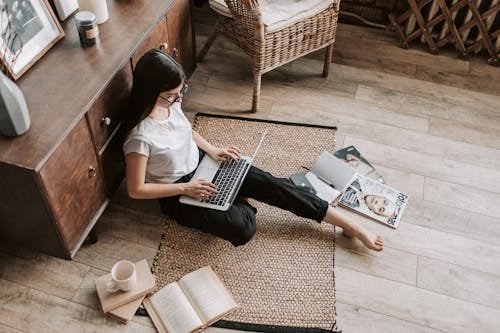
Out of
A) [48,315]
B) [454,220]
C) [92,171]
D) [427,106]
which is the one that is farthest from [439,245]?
[48,315]

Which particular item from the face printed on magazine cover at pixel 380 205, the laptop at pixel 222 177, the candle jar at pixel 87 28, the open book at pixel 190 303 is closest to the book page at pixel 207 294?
the open book at pixel 190 303

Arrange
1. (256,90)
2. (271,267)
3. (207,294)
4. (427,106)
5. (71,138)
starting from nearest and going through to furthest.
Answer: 1. (71,138)
2. (207,294)
3. (271,267)
4. (256,90)
5. (427,106)

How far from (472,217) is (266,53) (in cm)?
106

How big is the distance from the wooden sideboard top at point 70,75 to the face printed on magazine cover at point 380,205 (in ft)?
3.46

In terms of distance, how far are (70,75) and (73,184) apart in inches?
13.4

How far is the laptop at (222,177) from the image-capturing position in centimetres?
167

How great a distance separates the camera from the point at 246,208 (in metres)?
1.78

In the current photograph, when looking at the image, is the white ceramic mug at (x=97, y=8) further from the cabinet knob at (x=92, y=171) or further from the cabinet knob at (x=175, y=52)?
the cabinet knob at (x=92, y=171)

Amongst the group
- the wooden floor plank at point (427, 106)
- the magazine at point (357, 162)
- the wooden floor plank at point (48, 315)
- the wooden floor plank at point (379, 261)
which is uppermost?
the wooden floor plank at point (427, 106)

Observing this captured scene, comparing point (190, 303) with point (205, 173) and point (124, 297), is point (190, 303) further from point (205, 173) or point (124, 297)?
point (205, 173)

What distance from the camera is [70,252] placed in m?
1.58

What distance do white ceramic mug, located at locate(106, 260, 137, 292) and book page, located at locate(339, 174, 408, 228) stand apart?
0.84m

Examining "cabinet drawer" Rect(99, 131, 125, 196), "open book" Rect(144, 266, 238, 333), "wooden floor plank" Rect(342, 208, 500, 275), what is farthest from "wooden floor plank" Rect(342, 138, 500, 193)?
"cabinet drawer" Rect(99, 131, 125, 196)

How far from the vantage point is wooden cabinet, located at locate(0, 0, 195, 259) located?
52.6 inches
